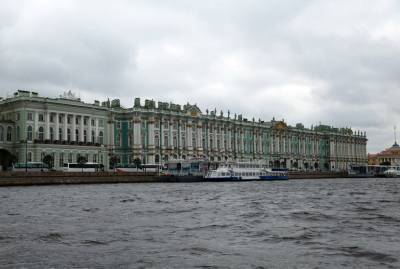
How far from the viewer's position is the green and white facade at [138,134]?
→ 74.8m

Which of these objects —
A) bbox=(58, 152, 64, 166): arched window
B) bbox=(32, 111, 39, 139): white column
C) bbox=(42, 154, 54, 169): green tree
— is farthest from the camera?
bbox=(58, 152, 64, 166): arched window

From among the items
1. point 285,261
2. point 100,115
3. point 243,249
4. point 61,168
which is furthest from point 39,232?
point 100,115

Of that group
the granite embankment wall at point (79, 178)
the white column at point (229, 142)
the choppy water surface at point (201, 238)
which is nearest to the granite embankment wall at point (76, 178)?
the granite embankment wall at point (79, 178)

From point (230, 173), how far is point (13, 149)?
29.8 m

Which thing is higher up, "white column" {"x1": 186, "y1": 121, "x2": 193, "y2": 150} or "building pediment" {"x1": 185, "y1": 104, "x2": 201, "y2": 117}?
"building pediment" {"x1": 185, "y1": 104, "x2": 201, "y2": 117}

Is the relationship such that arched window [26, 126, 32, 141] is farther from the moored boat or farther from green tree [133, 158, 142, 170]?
the moored boat

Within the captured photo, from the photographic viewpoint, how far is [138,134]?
8819 centimetres

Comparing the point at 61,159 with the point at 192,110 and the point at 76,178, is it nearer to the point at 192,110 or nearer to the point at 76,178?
the point at 76,178

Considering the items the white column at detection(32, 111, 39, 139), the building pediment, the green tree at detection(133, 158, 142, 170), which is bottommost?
the green tree at detection(133, 158, 142, 170)

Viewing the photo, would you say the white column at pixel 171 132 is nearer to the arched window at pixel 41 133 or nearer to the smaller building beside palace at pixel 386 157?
the arched window at pixel 41 133

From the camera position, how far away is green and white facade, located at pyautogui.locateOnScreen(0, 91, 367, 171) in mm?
74750

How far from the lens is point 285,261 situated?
12242 millimetres

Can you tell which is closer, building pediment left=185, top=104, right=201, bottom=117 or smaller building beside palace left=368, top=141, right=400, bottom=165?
building pediment left=185, top=104, right=201, bottom=117

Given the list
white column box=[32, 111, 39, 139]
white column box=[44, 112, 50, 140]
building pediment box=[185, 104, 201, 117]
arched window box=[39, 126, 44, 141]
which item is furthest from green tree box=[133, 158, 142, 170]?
white column box=[32, 111, 39, 139]
